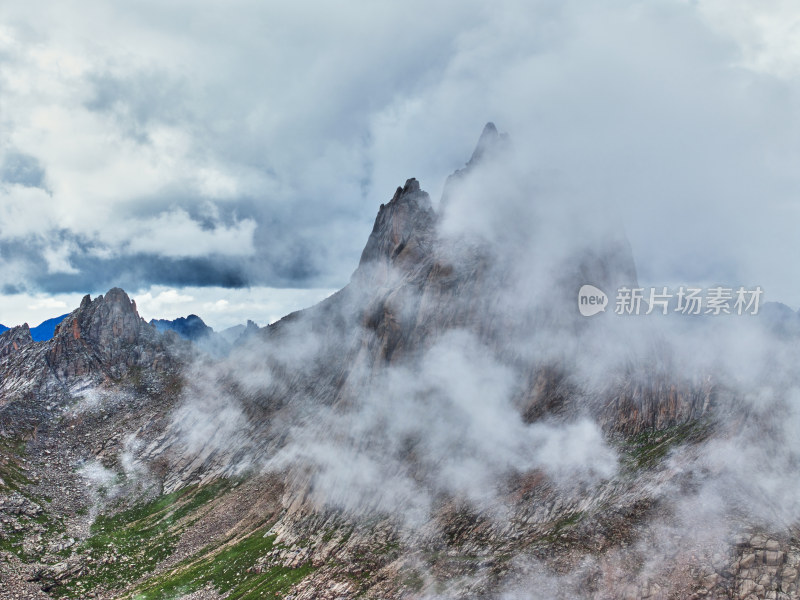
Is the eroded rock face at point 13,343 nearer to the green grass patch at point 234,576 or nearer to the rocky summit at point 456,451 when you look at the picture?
the rocky summit at point 456,451

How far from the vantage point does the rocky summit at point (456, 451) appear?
56125mm

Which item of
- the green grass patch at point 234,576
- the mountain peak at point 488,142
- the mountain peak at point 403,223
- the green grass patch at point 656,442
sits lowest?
the green grass patch at point 234,576

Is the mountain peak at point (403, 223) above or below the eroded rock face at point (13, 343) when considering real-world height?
below

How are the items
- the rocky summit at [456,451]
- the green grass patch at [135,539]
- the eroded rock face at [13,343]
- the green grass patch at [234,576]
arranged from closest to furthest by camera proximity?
the rocky summit at [456,451] → the green grass patch at [234,576] → the green grass patch at [135,539] → the eroded rock face at [13,343]

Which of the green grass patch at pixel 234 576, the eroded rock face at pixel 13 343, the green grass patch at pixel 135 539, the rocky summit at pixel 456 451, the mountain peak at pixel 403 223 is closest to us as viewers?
the rocky summit at pixel 456 451

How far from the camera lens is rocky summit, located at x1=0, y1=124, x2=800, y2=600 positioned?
5612 cm

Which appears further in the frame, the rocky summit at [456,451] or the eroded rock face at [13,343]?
the eroded rock face at [13,343]

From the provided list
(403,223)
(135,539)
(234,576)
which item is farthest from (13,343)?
(403,223)

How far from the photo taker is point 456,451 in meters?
87.8

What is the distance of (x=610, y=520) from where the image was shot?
2281 inches

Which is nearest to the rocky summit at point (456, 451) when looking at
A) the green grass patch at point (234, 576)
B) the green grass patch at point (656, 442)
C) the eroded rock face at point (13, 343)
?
the green grass patch at point (656, 442)

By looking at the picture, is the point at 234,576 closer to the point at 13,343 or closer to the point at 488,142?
the point at 488,142

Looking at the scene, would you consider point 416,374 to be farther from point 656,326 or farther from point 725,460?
point 725,460

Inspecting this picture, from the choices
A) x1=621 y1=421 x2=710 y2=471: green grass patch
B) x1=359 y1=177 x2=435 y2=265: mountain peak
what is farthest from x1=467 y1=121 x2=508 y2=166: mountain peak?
x1=621 y1=421 x2=710 y2=471: green grass patch
